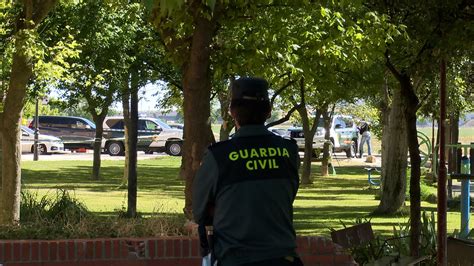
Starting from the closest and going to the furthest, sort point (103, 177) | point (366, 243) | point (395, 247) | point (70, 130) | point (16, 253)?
point (16, 253)
point (366, 243)
point (395, 247)
point (103, 177)
point (70, 130)

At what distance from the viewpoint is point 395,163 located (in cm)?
1844

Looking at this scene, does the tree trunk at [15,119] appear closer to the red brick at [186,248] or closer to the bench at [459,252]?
the red brick at [186,248]

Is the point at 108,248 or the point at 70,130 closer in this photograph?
the point at 108,248

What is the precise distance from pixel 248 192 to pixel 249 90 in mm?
460

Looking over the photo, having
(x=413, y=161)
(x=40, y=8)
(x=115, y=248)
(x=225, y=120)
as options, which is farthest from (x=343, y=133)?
(x=115, y=248)

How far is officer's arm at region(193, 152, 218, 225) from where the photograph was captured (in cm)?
351

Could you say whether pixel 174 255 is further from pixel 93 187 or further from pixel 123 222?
pixel 93 187

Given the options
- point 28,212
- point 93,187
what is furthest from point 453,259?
point 93,187

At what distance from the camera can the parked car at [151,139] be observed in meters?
43.6

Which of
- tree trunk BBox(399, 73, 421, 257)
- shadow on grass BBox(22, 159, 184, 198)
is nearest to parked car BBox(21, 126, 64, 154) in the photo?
shadow on grass BBox(22, 159, 184, 198)

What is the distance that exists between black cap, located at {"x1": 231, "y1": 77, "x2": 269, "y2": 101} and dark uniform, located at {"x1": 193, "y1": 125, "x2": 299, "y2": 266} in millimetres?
135

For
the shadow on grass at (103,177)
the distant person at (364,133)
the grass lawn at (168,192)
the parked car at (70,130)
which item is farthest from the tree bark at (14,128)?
the distant person at (364,133)

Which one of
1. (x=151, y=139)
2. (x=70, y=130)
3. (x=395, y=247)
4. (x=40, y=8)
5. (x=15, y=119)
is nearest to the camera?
(x=395, y=247)

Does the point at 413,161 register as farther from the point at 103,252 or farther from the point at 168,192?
the point at 168,192
